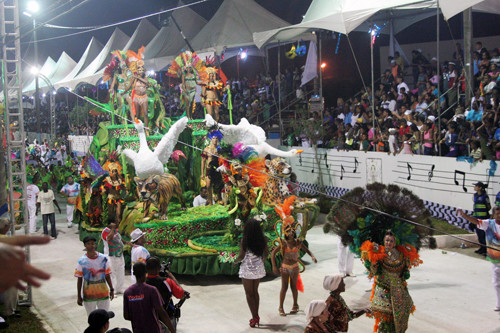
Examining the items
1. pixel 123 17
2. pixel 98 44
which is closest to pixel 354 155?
pixel 123 17

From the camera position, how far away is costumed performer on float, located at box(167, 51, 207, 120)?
15.4 meters

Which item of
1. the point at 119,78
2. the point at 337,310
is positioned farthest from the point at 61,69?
the point at 337,310

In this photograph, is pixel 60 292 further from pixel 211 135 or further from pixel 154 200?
pixel 211 135

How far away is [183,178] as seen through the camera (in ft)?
51.8

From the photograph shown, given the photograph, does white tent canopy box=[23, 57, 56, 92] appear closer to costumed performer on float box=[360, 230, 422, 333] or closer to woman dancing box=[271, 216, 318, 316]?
woman dancing box=[271, 216, 318, 316]

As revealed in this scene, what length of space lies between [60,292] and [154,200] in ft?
7.87

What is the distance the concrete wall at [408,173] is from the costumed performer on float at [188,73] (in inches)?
187

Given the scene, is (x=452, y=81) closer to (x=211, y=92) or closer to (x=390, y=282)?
(x=211, y=92)

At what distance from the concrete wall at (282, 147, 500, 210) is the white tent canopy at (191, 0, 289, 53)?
6.53m

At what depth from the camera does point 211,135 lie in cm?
1428

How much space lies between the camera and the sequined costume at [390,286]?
644cm

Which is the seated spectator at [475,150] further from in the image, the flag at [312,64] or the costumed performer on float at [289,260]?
the flag at [312,64]

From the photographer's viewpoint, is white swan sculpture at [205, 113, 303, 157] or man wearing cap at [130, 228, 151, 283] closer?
man wearing cap at [130, 228, 151, 283]

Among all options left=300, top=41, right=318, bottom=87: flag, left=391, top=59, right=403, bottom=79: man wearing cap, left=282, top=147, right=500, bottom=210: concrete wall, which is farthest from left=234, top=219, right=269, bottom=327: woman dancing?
left=300, top=41, right=318, bottom=87: flag
